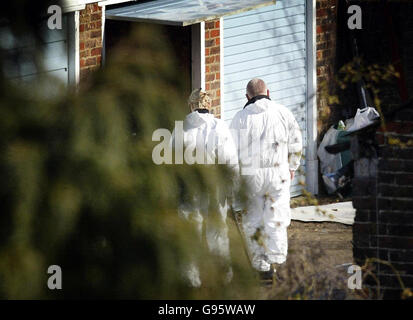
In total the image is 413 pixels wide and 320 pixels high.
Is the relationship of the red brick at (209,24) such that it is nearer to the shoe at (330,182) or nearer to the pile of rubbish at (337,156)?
the pile of rubbish at (337,156)

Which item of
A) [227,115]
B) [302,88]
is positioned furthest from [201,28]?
[302,88]

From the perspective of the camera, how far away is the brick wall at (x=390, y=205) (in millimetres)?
6414

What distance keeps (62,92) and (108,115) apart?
6.2 inches

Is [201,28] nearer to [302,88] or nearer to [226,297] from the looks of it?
[302,88]

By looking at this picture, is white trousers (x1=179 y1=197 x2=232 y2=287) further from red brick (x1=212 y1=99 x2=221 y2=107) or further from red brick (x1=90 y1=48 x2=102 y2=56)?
red brick (x1=212 y1=99 x2=221 y2=107)

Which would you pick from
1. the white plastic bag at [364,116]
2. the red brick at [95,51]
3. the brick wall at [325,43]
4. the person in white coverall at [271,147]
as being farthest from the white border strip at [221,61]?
the person in white coverall at [271,147]

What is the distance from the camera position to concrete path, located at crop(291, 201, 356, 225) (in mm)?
11844

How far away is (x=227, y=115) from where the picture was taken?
39.7 ft

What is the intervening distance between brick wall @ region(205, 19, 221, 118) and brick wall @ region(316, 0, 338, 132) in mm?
2043

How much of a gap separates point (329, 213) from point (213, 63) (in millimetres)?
2376

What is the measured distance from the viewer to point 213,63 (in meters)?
11.8

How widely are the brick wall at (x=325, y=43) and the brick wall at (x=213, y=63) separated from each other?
2043 millimetres

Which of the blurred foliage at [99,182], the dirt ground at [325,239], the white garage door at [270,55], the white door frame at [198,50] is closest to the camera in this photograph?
the blurred foliage at [99,182]

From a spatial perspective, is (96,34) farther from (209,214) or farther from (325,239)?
(209,214)
